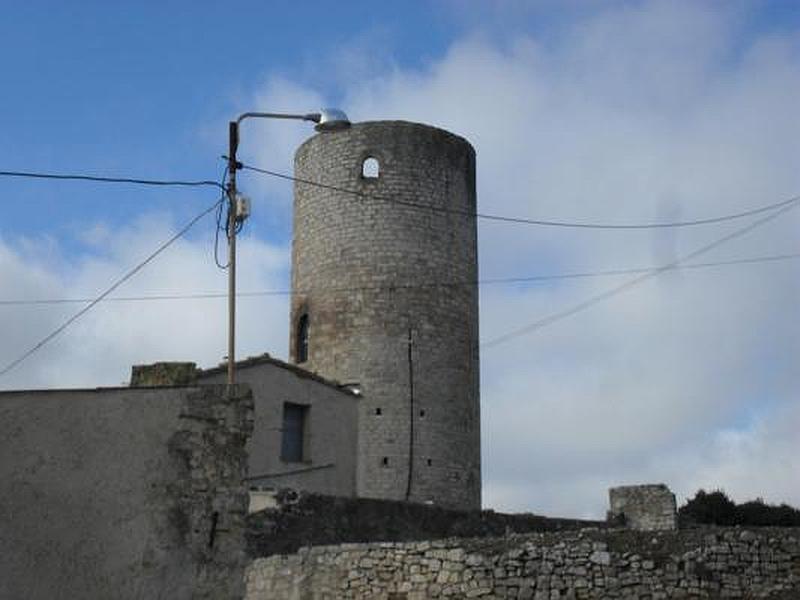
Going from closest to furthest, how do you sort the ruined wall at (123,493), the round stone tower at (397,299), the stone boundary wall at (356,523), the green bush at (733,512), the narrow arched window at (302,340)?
the ruined wall at (123,493) → the stone boundary wall at (356,523) → the round stone tower at (397,299) → the narrow arched window at (302,340) → the green bush at (733,512)

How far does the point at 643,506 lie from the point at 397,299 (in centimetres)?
642

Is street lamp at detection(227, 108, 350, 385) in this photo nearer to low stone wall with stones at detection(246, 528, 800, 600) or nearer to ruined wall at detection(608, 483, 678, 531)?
low stone wall with stones at detection(246, 528, 800, 600)

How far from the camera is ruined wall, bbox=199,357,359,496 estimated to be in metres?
21.3

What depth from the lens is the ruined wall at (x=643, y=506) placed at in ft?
74.7

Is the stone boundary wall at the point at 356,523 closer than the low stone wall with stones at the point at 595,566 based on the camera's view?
No

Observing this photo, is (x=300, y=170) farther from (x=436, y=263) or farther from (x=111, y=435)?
(x=111, y=435)

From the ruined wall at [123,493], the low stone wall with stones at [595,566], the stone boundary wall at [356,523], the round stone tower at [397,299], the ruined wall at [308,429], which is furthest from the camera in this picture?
the round stone tower at [397,299]

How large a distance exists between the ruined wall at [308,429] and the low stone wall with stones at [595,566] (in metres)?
6.83

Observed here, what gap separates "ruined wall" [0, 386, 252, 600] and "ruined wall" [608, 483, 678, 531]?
13084 millimetres

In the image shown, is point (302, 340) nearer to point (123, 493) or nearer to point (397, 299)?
point (397, 299)

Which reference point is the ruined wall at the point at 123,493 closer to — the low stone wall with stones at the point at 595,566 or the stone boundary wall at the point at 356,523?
the low stone wall with stones at the point at 595,566

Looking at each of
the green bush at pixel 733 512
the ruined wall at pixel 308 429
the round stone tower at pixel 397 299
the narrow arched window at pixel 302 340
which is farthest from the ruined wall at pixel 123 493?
the green bush at pixel 733 512

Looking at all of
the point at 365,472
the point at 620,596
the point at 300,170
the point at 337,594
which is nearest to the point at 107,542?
the point at 337,594

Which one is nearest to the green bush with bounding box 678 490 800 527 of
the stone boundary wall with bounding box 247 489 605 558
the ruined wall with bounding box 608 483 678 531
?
the ruined wall with bounding box 608 483 678 531
